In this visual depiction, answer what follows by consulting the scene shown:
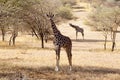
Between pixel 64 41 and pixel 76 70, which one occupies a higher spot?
pixel 64 41

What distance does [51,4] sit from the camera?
4850 centimetres

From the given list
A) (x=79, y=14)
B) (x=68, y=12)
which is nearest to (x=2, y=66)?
(x=68, y=12)

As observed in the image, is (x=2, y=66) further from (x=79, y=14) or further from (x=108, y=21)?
(x=79, y=14)

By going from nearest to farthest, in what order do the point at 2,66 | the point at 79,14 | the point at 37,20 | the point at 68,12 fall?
1. the point at 2,66
2. the point at 37,20
3. the point at 68,12
4. the point at 79,14

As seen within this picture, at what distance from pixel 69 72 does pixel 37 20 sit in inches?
989

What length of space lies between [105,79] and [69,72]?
7.44 ft

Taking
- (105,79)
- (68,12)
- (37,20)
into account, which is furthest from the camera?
(68,12)

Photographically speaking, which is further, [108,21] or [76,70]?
[108,21]

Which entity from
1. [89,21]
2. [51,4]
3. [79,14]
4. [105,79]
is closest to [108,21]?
[51,4]

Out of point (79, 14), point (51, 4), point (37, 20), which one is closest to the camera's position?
point (37, 20)

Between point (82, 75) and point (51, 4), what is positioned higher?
point (51, 4)

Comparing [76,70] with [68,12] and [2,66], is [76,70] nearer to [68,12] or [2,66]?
[2,66]

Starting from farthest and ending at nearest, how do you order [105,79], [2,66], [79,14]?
[79,14] → [2,66] → [105,79]

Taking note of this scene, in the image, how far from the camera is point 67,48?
20422 mm
